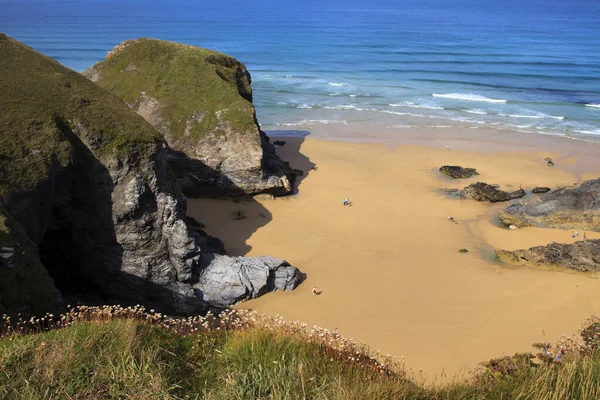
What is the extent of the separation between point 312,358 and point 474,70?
5509 centimetres


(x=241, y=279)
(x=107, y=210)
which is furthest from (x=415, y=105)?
(x=107, y=210)

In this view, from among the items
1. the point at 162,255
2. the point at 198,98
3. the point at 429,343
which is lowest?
the point at 429,343

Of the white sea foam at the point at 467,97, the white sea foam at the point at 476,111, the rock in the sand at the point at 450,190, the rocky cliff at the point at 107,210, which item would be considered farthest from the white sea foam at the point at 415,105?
the rocky cliff at the point at 107,210

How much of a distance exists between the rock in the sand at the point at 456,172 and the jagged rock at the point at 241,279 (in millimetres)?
13029

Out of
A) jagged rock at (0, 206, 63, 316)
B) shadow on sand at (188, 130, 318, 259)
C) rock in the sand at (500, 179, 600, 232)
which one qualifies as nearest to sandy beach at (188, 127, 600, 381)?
shadow on sand at (188, 130, 318, 259)

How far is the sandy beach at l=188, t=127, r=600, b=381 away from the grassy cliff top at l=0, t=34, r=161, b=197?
18.3 ft

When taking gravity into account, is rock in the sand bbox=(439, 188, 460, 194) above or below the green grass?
below

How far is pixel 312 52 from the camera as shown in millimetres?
70000

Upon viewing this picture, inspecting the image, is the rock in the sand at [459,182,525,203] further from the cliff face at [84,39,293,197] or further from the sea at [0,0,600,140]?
the sea at [0,0,600,140]

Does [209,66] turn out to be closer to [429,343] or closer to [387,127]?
[387,127]

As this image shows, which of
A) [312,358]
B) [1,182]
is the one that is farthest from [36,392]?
[1,182]

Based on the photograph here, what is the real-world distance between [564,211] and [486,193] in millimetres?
3447

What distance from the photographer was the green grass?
6363 mm

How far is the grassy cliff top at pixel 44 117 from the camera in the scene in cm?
1228
